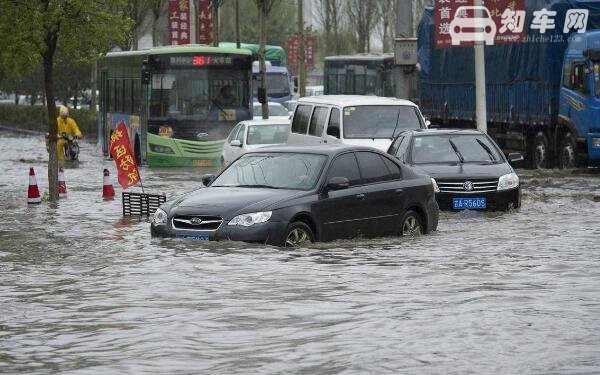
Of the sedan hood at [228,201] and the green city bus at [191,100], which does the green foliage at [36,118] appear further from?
the sedan hood at [228,201]

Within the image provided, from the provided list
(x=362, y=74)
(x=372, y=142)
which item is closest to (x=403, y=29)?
(x=372, y=142)

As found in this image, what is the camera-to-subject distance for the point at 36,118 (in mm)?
73375

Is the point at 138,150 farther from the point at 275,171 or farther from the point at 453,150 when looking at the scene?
the point at 275,171

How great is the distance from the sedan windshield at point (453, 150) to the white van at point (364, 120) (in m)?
2.61

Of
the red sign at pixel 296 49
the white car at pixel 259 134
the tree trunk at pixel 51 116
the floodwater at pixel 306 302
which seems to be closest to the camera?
the floodwater at pixel 306 302

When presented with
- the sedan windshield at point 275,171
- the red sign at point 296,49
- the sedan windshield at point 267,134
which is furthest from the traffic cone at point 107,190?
the red sign at point 296,49

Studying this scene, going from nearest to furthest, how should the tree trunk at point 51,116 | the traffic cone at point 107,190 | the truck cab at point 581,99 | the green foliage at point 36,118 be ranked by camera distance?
the tree trunk at point 51,116
the traffic cone at point 107,190
the truck cab at point 581,99
the green foliage at point 36,118

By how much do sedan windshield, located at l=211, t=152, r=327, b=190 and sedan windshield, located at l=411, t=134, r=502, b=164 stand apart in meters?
5.37

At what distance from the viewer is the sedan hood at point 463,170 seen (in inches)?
907

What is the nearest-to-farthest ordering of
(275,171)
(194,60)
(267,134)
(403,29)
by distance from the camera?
1. (275,171)
2. (403,29)
3. (267,134)
4. (194,60)

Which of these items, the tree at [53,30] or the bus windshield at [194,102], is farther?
the bus windshield at [194,102]

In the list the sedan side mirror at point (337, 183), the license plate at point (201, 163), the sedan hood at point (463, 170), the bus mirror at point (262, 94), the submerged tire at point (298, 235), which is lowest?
the license plate at point (201, 163)

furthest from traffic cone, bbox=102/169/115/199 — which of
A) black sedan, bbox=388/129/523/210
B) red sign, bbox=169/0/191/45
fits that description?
red sign, bbox=169/0/191/45

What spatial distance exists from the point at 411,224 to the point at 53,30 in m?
9.16
